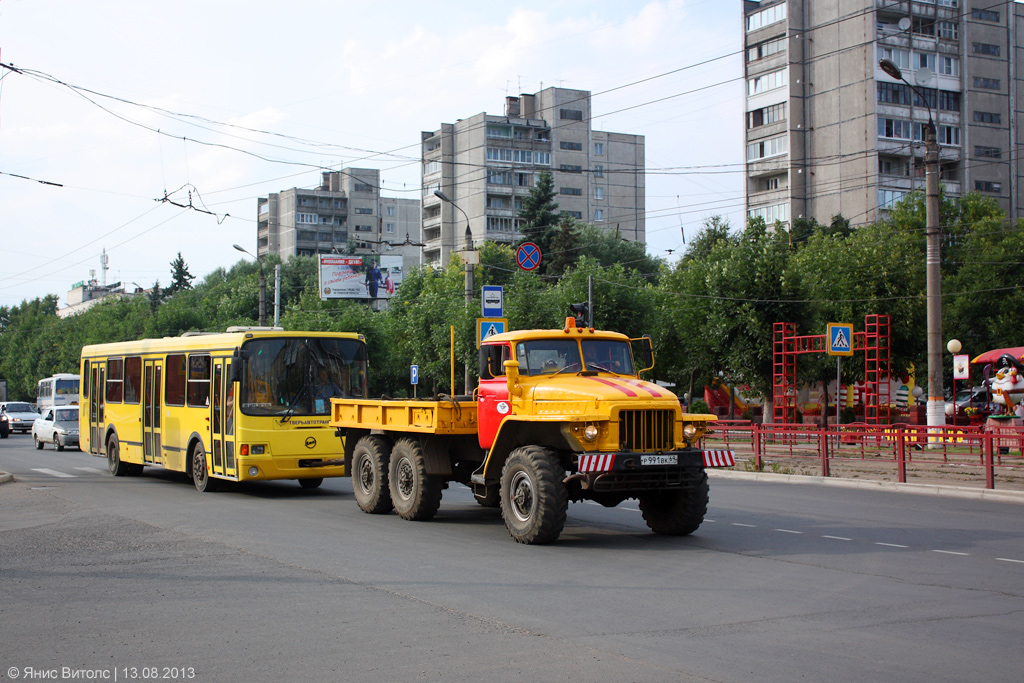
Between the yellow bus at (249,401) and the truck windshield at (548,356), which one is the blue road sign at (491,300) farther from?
the truck windshield at (548,356)

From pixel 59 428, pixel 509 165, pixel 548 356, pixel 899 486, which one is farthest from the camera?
pixel 509 165

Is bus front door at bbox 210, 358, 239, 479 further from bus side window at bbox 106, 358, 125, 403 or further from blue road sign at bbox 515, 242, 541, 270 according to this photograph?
blue road sign at bbox 515, 242, 541, 270

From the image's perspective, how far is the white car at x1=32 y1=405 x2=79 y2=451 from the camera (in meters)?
34.0

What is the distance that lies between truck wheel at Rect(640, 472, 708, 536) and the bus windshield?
689 cm

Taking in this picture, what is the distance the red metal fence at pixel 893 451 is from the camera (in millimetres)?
18266

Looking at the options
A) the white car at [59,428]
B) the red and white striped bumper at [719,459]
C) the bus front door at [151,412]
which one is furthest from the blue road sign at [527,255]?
the white car at [59,428]

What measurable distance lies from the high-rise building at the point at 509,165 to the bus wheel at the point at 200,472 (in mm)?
74231

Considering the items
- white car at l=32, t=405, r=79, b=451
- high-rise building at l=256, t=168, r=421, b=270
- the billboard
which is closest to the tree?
high-rise building at l=256, t=168, r=421, b=270

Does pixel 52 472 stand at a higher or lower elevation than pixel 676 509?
lower

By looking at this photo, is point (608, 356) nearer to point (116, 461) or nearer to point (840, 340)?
point (116, 461)

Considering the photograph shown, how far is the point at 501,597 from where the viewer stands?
27.5 ft

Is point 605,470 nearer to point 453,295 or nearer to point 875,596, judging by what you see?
point 875,596

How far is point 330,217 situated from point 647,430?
385 ft

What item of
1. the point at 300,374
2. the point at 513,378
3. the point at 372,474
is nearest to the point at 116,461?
the point at 300,374
